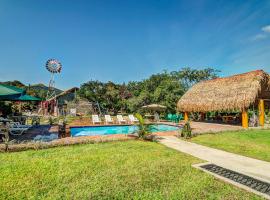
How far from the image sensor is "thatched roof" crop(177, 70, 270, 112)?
45.3 feet

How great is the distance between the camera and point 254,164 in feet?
17.2

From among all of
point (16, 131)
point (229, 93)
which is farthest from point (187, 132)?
point (16, 131)

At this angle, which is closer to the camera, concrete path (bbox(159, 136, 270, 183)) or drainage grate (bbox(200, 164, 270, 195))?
drainage grate (bbox(200, 164, 270, 195))

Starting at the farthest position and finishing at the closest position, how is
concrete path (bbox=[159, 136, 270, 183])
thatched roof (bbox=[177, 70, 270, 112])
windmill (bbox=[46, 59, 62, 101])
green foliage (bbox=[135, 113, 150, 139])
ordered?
windmill (bbox=[46, 59, 62, 101]) → thatched roof (bbox=[177, 70, 270, 112]) → green foliage (bbox=[135, 113, 150, 139]) → concrete path (bbox=[159, 136, 270, 183])

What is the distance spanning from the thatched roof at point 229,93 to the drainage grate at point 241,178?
10635mm

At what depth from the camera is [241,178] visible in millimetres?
4195

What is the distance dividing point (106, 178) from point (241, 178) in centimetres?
326

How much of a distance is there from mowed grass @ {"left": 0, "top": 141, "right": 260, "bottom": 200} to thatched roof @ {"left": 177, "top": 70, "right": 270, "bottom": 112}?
1090cm

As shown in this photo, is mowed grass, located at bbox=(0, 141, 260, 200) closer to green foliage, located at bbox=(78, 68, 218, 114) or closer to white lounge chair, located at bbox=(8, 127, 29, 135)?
white lounge chair, located at bbox=(8, 127, 29, 135)

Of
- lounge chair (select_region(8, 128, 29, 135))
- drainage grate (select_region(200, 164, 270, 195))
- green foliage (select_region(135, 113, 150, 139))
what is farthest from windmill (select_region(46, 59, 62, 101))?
drainage grate (select_region(200, 164, 270, 195))

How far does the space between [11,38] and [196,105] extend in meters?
18.4

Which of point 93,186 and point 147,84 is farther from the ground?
point 147,84

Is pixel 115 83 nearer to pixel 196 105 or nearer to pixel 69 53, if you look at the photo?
pixel 69 53

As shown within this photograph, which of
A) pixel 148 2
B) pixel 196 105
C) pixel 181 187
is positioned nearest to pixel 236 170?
pixel 181 187
